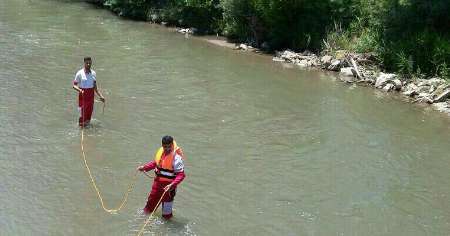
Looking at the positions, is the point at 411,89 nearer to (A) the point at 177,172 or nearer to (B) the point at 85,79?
(B) the point at 85,79

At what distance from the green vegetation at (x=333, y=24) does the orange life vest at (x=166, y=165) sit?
48.8ft

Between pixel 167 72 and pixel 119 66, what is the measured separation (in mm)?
1996

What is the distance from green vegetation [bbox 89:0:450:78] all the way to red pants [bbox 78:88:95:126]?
41.8 ft

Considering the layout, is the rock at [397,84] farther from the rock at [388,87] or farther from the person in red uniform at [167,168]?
the person in red uniform at [167,168]

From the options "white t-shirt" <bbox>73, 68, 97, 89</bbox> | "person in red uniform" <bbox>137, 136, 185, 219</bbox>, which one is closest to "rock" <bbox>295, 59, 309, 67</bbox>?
"white t-shirt" <bbox>73, 68, 97, 89</bbox>

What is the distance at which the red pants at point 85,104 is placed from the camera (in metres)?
16.6

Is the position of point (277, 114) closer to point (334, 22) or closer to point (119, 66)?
point (119, 66)

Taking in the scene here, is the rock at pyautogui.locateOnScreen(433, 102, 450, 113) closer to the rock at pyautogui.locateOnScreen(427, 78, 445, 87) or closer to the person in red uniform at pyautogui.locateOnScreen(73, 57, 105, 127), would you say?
the rock at pyautogui.locateOnScreen(427, 78, 445, 87)

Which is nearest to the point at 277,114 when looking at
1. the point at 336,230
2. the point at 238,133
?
the point at 238,133

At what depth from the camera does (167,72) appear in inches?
955

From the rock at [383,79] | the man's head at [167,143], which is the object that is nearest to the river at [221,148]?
the rock at [383,79]

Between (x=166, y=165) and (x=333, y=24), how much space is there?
1876 centimetres

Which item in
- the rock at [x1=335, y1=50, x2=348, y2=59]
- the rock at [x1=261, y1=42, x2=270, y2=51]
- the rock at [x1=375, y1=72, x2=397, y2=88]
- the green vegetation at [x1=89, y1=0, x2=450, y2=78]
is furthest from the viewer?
the rock at [x1=261, y1=42, x2=270, y2=51]

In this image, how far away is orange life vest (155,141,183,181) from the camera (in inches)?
445
